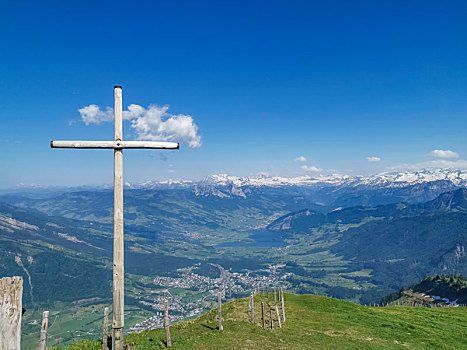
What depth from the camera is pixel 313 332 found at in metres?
34.2

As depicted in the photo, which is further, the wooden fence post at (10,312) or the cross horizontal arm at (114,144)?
the cross horizontal arm at (114,144)

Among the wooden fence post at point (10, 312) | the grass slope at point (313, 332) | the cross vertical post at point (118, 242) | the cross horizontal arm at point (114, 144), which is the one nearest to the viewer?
the wooden fence post at point (10, 312)

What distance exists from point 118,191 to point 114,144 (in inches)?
76.2

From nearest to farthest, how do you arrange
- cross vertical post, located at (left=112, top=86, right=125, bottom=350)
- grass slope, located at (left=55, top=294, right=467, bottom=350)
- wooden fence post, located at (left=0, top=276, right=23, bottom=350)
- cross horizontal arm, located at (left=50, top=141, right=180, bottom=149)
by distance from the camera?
wooden fence post, located at (left=0, top=276, right=23, bottom=350) < cross vertical post, located at (left=112, top=86, right=125, bottom=350) < cross horizontal arm, located at (left=50, top=141, right=180, bottom=149) < grass slope, located at (left=55, top=294, right=467, bottom=350)

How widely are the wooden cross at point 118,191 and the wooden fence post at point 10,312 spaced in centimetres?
367

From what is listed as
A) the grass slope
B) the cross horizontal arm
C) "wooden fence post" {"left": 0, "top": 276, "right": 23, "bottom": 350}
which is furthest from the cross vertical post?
the grass slope

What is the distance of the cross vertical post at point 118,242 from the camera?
11461 millimetres

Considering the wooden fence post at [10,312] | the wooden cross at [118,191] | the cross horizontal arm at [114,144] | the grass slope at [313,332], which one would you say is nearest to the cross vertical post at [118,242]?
the wooden cross at [118,191]

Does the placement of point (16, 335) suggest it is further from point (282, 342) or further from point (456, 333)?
point (456, 333)

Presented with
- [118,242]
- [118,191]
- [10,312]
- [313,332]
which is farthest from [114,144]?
[313,332]

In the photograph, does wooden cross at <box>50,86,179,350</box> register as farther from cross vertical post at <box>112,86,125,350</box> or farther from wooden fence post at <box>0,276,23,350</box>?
wooden fence post at <box>0,276,23,350</box>

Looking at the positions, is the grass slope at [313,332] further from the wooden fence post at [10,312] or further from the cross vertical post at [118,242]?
the wooden fence post at [10,312]

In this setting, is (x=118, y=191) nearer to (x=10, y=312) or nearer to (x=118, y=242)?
(x=118, y=242)

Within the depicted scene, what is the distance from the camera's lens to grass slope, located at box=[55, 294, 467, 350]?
26.8 m
